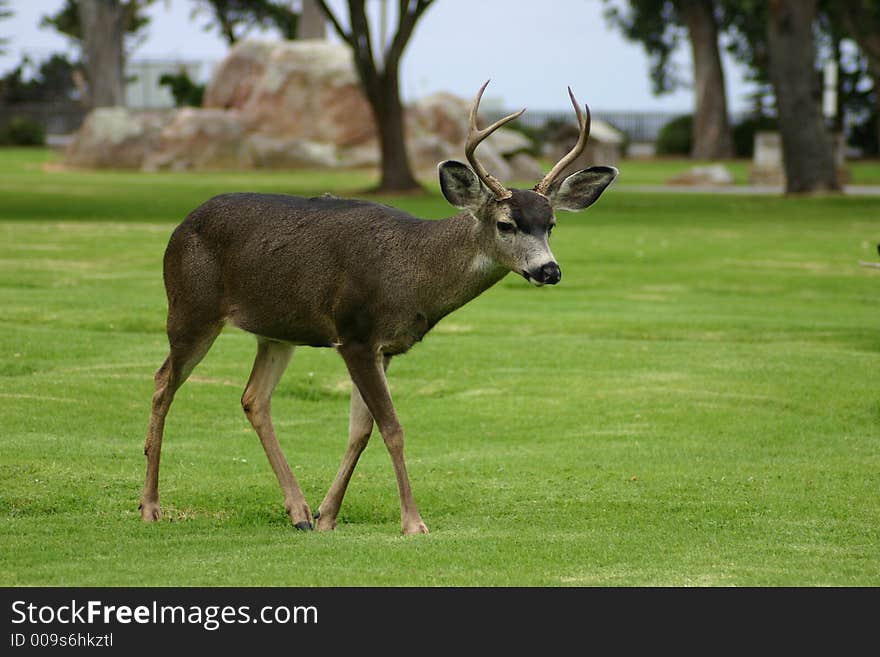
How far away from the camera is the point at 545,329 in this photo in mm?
17062

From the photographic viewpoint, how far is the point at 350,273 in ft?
29.5

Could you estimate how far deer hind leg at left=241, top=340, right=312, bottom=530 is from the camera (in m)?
9.26

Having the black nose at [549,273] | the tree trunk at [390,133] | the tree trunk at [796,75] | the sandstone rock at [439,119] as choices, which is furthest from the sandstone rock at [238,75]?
the black nose at [549,273]

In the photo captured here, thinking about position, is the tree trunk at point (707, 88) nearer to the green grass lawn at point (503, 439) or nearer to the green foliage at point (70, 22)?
the green foliage at point (70, 22)

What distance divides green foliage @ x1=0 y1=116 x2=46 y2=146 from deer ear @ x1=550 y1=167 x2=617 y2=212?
2225 inches

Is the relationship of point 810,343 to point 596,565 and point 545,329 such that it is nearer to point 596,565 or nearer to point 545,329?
point 545,329

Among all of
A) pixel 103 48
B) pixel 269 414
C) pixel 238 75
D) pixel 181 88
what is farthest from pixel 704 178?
pixel 269 414

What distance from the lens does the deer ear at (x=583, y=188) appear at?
29.5 ft

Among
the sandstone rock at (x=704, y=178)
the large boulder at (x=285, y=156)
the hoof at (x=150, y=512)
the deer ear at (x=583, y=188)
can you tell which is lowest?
the sandstone rock at (x=704, y=178)

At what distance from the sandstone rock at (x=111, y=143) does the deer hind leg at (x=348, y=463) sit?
40.0 m

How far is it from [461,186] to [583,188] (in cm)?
76

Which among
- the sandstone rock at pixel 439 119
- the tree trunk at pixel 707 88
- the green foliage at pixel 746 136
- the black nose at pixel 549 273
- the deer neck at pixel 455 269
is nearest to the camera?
Answer: the black nose at pixel 549 273
